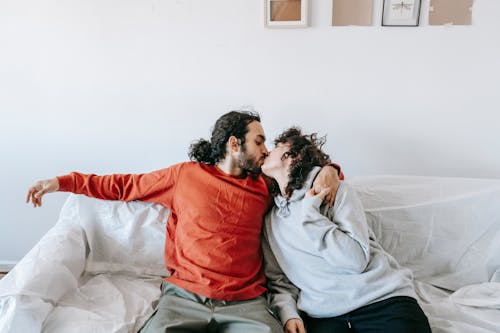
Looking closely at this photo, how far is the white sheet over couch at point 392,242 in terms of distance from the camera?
1.48 meters

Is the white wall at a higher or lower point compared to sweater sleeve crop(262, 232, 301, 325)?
higher

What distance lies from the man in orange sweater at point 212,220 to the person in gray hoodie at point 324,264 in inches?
2.5

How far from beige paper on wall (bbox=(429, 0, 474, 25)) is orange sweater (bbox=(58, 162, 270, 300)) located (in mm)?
1018

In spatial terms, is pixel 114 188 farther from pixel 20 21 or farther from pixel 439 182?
pixel 439 182

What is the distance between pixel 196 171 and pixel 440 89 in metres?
1.13

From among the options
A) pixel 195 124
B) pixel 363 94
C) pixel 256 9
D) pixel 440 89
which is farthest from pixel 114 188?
pixel 440 89

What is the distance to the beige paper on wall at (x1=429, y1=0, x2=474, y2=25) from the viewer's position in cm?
172

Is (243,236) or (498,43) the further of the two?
(498,43)

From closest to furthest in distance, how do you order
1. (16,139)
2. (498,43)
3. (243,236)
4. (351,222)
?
(351,222)
(243,236)
(498,43)
(16,139)

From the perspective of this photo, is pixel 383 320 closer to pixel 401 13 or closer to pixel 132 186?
pixel 132 186

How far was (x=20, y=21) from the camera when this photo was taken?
1873 millimetres

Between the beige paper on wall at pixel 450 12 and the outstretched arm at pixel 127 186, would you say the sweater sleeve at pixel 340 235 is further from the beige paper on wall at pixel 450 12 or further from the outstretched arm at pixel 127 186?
the beige paper on wall at pixel 450 12

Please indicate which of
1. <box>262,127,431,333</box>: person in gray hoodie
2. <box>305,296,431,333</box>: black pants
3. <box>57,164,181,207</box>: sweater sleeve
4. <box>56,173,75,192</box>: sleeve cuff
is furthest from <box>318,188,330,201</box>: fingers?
<box>56,173,75,192</box>: sleeve cuff

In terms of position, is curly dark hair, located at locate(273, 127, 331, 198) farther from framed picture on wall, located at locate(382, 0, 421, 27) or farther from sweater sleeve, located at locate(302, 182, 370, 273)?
framed picture on wall, located at locate(382, 0, 421, 27)
